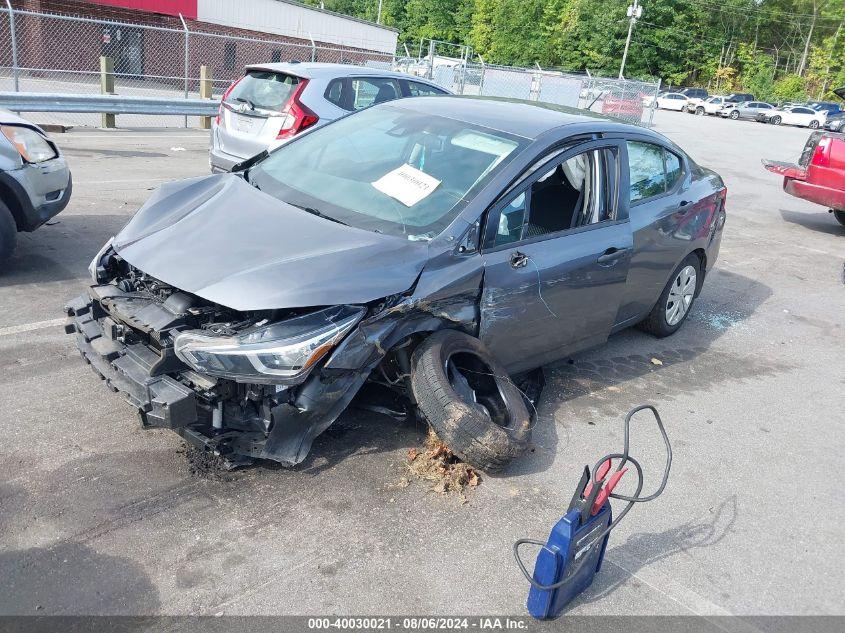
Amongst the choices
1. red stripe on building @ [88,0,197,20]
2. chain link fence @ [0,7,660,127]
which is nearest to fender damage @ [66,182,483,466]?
chain link fence @ [0,7,660,127]

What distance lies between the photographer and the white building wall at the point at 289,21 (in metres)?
33.2

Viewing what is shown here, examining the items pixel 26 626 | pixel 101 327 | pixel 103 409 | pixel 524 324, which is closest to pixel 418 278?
pixel 524 324

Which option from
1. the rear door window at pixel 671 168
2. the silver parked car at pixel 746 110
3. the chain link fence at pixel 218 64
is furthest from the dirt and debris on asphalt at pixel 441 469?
the silver parked car at pixel 746 110

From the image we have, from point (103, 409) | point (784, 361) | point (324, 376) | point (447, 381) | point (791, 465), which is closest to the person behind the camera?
point (324, 376)

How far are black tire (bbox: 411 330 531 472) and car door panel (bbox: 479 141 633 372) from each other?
21 cm

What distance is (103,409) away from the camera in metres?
3.94

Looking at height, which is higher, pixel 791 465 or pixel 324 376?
pixel 324 376

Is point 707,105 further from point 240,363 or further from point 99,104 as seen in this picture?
point 240,363

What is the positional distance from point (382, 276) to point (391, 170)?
41.5 inches

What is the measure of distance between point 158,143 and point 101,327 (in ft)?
34.2

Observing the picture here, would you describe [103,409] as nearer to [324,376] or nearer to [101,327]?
[101,327]

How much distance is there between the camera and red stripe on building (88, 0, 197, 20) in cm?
2975

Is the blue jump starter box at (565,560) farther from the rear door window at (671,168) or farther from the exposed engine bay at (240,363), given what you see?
the rear door window at (671,168)

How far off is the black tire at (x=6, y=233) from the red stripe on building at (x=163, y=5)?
28236mm
